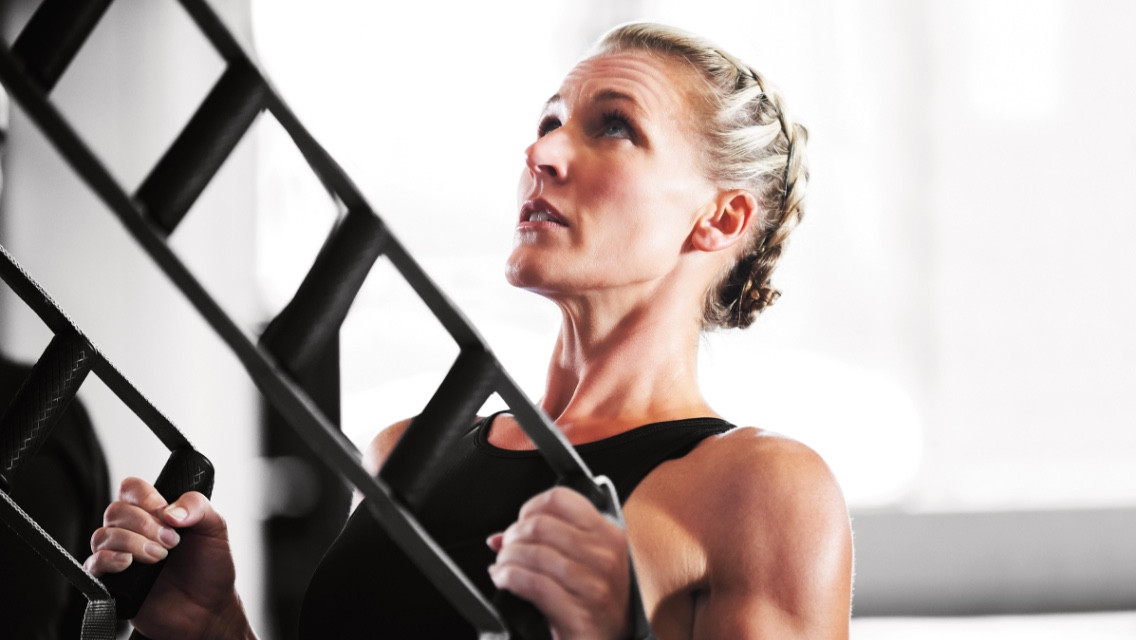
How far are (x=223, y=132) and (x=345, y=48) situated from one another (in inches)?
76.4

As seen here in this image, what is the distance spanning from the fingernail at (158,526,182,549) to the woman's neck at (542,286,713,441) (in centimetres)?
37

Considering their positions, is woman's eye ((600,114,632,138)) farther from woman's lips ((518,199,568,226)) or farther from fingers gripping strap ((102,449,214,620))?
fingers gripping strap ((102,449,214,620))

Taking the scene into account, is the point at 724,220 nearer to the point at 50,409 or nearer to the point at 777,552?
the point at 777,552

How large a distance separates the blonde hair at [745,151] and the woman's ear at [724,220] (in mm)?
15

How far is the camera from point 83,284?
2035 mm

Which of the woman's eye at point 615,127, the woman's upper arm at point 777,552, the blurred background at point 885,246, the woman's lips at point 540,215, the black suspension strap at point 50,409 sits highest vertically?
the black suspension strap at point 50,409

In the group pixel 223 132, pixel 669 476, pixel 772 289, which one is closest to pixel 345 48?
pixel 772 289

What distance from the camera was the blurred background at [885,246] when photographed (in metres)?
Result: 2.34

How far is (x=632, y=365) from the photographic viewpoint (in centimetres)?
104

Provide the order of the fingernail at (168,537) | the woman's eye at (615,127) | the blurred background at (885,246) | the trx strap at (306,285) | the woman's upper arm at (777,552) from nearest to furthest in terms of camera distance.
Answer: the trx strap at (306,285), the woman's upper arm at (777,552), the fingernail at (168,537), the woman's eye at (615,127), the blurred background at (885,246)

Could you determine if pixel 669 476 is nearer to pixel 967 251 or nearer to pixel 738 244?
pixel 738 244

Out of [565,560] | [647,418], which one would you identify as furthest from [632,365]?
[565,560]

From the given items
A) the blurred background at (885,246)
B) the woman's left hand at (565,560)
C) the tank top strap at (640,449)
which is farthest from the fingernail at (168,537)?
the blurred background at (885,246)

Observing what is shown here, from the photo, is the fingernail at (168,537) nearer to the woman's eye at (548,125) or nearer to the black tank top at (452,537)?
the black tank top at (452,537)
